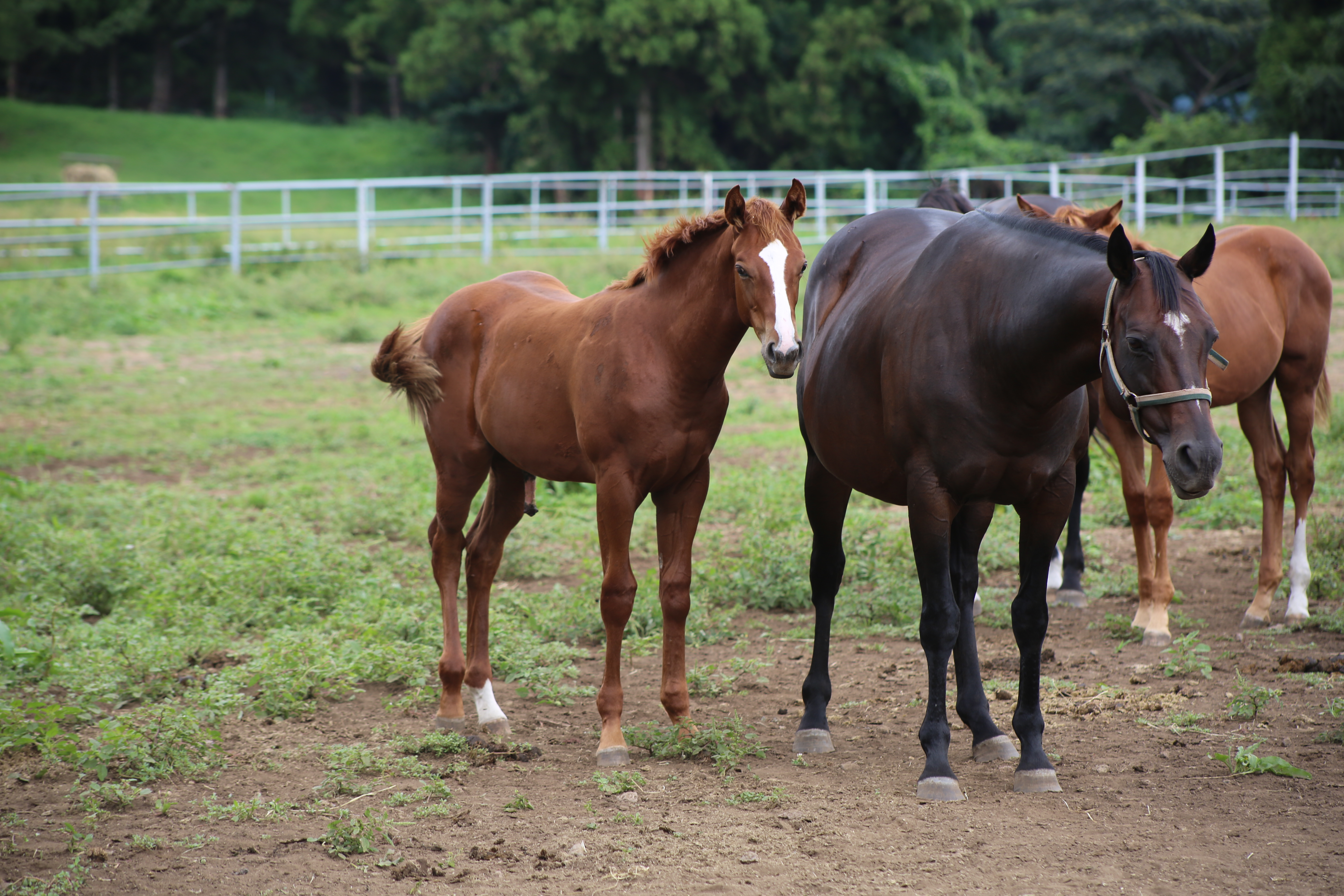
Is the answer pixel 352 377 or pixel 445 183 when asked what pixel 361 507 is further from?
pixel 445 183

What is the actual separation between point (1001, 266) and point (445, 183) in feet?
56.7

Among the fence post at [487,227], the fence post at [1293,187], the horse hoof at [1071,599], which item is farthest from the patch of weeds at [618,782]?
the fence post at [1293,187]

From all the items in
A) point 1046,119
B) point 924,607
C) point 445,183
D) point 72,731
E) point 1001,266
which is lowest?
point 72,731

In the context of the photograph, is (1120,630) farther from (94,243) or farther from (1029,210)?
(94,243)

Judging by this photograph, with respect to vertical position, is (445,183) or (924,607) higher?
(445,183)

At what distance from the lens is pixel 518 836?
346 cm

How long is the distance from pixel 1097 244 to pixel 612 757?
8.10 feet

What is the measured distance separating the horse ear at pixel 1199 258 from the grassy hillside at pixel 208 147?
39.5 m

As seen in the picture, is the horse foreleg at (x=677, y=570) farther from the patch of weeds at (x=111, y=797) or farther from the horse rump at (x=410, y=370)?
the patch of weeds at (x=111, y=797)

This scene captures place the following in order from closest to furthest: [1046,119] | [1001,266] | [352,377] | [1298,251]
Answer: [1001,266], [1298,251], [352,377], [1046,119]

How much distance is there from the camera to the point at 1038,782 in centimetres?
371

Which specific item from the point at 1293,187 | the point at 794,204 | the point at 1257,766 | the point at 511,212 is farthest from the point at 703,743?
the point at 1293,187

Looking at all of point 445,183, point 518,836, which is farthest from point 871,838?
point 445,183

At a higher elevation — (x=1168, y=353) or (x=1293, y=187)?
(x=1293, y=187)
